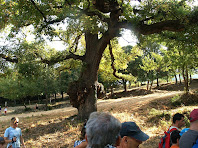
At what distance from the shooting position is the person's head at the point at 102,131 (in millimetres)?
1802

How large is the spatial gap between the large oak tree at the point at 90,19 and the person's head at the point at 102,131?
5674mm

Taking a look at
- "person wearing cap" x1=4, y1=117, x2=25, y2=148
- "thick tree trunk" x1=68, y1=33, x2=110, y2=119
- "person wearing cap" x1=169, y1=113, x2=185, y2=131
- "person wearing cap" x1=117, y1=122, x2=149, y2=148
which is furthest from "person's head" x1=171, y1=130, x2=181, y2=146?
"thick tree trunk" x1=68, y1=33, x2=110, y2=119

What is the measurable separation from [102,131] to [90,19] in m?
6.65

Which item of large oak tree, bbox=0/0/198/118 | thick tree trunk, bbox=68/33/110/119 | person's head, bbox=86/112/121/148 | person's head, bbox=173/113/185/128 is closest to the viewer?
person's head, bbox=86/112/121/148

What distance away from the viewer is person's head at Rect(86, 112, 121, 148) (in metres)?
1.80

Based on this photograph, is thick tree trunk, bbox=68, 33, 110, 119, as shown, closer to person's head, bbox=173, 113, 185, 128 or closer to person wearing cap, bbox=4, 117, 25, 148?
person wearing cap, bbox=4, 117, 25, 148

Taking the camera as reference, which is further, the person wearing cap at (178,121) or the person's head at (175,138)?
the person wearing cap at (178,121)

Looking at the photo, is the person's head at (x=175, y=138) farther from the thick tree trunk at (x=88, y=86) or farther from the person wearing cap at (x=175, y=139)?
the thick tree trunk at (x=88, y=86)

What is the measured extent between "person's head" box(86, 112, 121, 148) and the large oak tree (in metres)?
5.67

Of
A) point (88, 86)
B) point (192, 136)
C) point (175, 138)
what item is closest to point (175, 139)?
point (175, 138)

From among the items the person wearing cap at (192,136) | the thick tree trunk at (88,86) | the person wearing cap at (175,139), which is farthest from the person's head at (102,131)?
the thick tree trunk at (88,86)

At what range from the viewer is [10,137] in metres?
4.76

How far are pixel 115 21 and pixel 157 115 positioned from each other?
19.2ft

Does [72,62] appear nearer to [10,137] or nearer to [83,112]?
[83,112]
